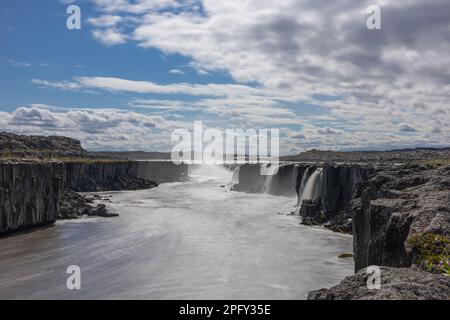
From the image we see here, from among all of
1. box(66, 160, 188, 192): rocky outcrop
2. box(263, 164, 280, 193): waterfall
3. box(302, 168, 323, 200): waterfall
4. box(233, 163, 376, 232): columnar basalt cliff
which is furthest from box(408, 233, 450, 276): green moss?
box(66, 160, 188, 192): rocky outcrop

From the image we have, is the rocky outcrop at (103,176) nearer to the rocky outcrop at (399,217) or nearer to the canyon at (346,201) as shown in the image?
the canyon at (346,201)

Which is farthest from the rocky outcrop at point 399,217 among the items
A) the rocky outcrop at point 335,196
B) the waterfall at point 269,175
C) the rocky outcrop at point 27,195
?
the waterfall at point 269,175

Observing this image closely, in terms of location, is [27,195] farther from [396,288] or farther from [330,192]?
[396,288]

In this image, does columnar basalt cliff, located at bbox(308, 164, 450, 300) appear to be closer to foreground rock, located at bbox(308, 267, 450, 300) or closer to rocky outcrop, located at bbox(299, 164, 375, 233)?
foreground rock, located at bbox(308, 267, 450, 300)

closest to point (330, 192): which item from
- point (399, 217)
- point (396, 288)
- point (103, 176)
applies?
point (399, 217)
